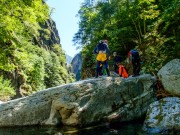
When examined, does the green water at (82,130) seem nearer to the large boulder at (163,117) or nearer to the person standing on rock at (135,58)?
the large boulder at (163,117)

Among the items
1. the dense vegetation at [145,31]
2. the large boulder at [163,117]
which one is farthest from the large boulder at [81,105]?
the dense vegetation at [145,31]

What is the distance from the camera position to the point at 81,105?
A: 11.6m

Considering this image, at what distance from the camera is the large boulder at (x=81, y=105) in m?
11.6

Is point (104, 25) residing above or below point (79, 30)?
below

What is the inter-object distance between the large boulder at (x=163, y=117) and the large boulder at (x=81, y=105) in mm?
2024

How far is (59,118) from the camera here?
11.8m

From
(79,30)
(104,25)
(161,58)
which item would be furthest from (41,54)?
(161,58)

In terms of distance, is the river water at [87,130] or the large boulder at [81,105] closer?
the river water at [87,130]

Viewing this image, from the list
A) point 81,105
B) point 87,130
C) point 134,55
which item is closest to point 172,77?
point 134,55

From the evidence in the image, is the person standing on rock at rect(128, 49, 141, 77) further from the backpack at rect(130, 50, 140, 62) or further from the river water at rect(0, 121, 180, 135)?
the river water at rect(0, 121, 180, 135)

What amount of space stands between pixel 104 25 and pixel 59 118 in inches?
702

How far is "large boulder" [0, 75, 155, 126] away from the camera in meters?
11.6

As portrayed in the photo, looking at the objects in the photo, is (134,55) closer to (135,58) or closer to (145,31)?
(135,58)

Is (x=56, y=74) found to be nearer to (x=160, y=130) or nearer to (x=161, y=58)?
(x=161, y=58)
